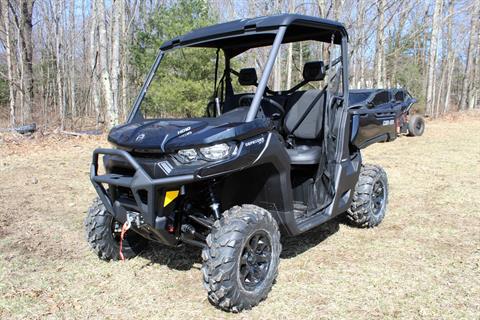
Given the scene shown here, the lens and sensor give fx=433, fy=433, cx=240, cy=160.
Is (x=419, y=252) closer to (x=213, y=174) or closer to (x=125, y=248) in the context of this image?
(x=213, y=174)

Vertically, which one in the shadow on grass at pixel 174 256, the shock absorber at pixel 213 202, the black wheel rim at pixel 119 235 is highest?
the shock absorber at pixel 213 202

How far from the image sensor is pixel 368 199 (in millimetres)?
4602

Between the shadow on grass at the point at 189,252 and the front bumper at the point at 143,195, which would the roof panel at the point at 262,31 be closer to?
the front bumper at the point at 143,195

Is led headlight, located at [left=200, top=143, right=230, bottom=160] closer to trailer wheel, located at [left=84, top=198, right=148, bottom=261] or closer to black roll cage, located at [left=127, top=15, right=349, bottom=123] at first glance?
black roll cage, located at [left=127, top=15, right=349, bottom=123]

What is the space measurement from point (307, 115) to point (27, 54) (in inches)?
591

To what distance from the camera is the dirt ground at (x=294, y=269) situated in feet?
10.1

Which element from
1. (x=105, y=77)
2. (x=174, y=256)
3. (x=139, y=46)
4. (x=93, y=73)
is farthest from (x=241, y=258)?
(x=93, y=73)

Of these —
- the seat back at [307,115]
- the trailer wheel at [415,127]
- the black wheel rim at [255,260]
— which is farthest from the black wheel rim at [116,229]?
the trailer wheel at [415,127]

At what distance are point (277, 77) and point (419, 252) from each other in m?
14.4

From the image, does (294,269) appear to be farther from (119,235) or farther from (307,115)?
(119,235)

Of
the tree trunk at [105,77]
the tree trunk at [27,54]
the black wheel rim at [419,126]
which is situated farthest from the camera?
the tree trunk at [27,54]

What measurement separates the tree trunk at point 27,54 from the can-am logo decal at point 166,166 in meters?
14.1

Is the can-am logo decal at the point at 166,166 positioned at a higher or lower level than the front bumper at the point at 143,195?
higher

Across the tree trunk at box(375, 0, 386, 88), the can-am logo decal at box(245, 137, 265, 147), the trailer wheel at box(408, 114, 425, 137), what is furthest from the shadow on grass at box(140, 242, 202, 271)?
the tree trunk at box(375, 0, 386, 88)
